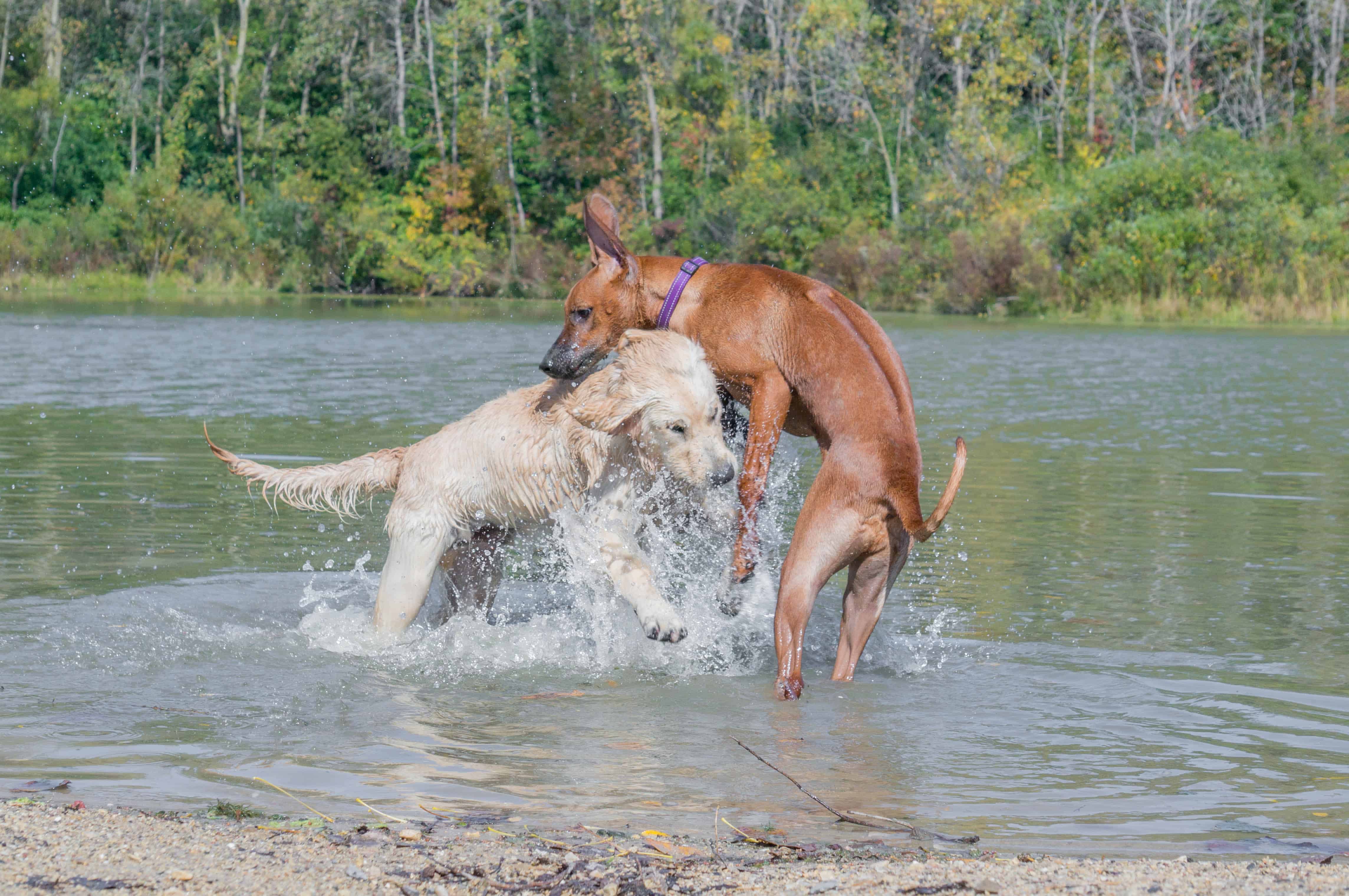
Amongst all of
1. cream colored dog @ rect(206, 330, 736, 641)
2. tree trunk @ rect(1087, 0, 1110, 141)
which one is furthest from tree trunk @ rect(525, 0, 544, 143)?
cream colored dog @ rect(206, 330, 736, 641)

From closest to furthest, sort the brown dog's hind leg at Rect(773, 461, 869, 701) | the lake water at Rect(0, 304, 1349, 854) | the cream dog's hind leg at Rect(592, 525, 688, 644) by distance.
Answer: the lake water at Rect(0, 304, 1349, 854)
the brown dog's hind leg at Rect(773, 461, 869, 701)
the cream dog's hind leg at Rect(592, 525, 688, 644)

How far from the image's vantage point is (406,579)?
715cm

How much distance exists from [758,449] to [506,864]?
107 inches

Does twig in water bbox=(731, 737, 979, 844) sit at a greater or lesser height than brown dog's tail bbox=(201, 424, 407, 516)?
lesser

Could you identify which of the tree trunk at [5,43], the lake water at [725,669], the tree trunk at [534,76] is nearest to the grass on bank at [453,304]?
the tree trunk at [534,76]

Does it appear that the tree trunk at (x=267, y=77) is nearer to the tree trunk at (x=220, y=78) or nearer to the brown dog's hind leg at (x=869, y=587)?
the tree trunk at (x=220, y=78)

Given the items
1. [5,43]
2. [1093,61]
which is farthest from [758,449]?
[5,43]

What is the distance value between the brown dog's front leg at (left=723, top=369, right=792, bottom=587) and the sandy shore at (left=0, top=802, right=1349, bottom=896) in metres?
2.06

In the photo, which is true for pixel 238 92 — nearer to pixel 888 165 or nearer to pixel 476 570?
pixel 888 165

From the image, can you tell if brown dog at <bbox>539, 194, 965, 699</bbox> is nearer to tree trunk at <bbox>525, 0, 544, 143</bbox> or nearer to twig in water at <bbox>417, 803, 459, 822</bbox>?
twig in water at <bbox>417, 803, 459, 822</bbox>

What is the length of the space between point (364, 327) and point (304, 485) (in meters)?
25.1

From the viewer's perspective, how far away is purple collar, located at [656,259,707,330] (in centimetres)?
681

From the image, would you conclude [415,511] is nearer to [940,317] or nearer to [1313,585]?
[1313,585]

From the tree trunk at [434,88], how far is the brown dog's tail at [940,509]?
4991 centimetres
